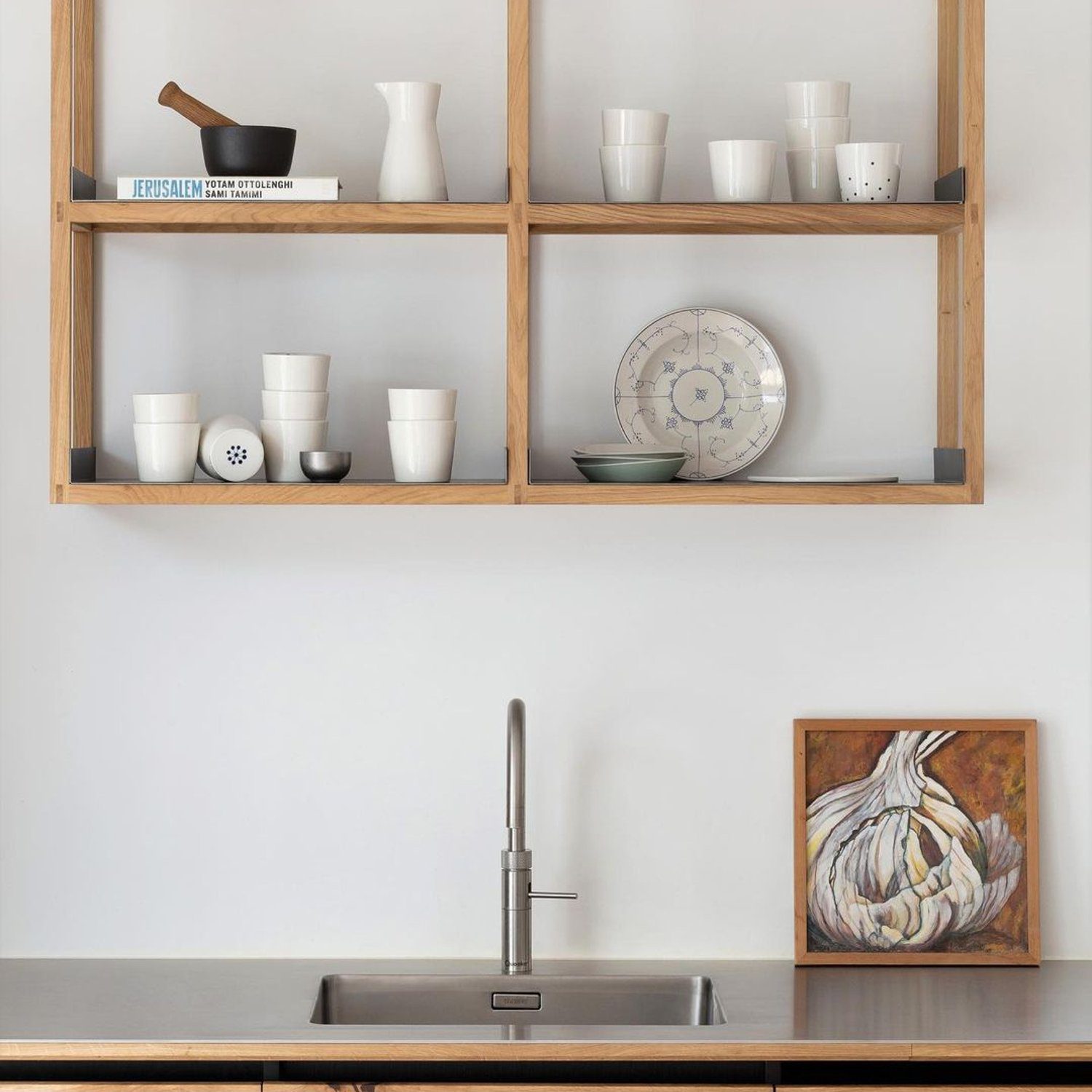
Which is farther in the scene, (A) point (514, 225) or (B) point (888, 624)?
(B) point (888, 624)

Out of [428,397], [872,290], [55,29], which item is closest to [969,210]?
[872,290]

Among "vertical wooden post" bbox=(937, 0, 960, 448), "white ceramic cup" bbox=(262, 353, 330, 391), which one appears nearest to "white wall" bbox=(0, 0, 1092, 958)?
"vertical wooden post" bbox=(937, 0, 960, 448)

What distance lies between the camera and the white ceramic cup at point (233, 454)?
6.23 ft

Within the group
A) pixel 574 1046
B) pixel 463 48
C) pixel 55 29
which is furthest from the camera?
pixel 463 48

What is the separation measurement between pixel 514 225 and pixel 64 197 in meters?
0.62

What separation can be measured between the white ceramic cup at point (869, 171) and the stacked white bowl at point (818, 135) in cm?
2

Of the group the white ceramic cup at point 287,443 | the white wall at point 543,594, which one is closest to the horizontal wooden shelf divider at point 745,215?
the white wall at point 543,594

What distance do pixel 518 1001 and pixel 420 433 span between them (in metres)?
0.86

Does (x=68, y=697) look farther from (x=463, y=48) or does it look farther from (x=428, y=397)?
Result: (x=463, y=48)

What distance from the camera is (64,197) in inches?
73.2

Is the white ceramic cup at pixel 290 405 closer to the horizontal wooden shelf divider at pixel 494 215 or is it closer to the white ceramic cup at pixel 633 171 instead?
the horizontal wooden shelf divider at pixel 494 215

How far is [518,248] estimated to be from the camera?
→ 1854 mm

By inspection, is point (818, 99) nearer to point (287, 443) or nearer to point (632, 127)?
point (632, 127)

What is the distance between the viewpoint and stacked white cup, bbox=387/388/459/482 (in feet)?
6.20
